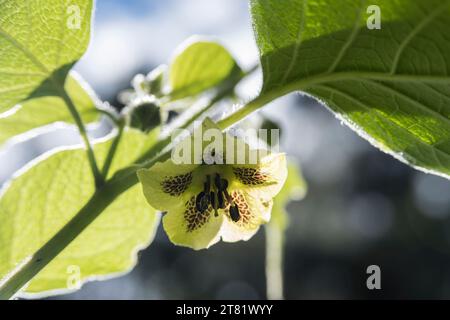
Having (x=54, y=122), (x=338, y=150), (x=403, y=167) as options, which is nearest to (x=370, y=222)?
(x=403, y=167)

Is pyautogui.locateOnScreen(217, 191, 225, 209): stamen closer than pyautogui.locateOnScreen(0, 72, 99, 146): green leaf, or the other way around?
pyautogui.locateOnScreen(217, 191, 225, 209): stamen

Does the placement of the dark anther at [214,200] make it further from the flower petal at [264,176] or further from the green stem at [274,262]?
the green stem at [274,262]

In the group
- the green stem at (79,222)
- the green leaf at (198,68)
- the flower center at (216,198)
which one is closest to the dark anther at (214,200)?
the flower center at (216,198)

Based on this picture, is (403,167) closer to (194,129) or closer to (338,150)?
(338,150)

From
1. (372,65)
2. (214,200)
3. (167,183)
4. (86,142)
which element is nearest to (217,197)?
(214,200)

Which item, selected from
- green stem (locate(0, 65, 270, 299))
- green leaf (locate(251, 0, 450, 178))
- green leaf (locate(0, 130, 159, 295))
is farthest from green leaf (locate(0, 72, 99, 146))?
green leaf (locate(251, 0, 450, 178))

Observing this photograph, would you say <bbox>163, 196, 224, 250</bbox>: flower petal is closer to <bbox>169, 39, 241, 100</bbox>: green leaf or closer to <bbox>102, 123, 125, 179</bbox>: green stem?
<bbox>102, 123, 125, 179</bbox>: green stem

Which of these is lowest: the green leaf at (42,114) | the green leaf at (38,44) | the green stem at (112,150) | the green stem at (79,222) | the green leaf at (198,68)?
the green stem at (79,222)
